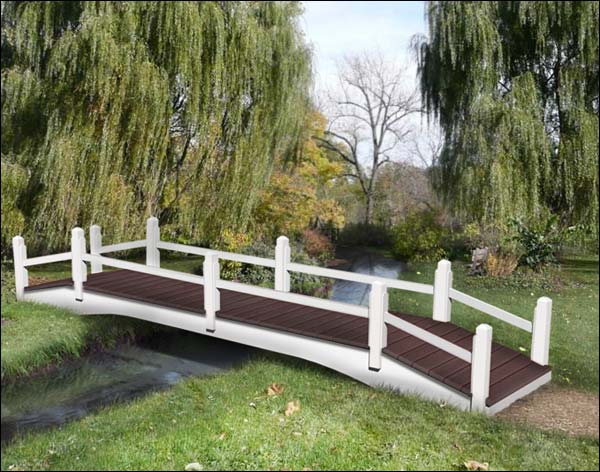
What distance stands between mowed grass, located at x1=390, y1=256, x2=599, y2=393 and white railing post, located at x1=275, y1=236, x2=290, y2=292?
6.94 feet

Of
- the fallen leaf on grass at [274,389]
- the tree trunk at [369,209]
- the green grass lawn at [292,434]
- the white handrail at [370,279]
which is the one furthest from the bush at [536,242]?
the tree trunk at [369,209]

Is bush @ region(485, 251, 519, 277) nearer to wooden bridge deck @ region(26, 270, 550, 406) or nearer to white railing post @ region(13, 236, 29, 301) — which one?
wooden bridge deck @ region(26, 270, 550, 406)

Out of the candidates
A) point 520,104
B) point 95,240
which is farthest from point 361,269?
point 95,240

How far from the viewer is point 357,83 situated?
1917 centimetres

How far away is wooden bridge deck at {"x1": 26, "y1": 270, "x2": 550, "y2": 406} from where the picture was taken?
5.07 metres

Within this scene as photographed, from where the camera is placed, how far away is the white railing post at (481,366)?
4.61m

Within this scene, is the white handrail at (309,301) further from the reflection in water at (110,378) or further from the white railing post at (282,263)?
the white railing post at (282,263)

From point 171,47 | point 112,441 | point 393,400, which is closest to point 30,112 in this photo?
point 171,47

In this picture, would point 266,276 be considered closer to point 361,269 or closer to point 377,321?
point 361,269

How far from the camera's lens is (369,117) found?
19484 mm

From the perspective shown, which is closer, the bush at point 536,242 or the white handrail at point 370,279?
the white handrail at point 370,279

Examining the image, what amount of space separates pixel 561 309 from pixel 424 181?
10.8 m

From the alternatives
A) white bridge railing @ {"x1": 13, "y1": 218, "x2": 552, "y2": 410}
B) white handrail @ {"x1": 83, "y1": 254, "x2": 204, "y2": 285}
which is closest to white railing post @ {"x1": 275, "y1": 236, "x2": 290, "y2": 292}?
white bridge railing @ {"x1": 13, "y1": 218, "x2": 552, "y2": 410}

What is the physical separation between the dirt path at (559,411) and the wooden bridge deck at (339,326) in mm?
184
